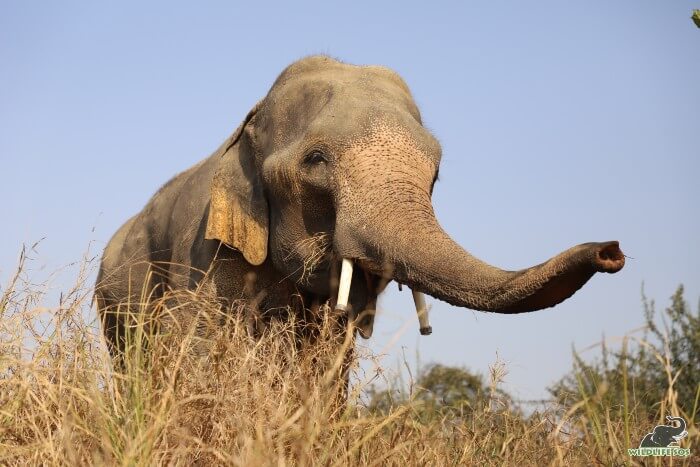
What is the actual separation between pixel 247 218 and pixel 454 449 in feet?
7.86

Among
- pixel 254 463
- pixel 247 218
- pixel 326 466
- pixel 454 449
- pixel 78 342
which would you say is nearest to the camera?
pixel 254 463

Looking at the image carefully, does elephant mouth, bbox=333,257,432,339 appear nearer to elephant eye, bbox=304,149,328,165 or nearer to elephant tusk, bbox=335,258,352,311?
elephant tusk, bbox=335,258,352,311

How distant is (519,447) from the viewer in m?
5.32

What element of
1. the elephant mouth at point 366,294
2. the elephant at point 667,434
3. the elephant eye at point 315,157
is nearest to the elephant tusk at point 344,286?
the elephant mouth at point 366,294

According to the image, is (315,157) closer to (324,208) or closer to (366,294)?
(324,208)

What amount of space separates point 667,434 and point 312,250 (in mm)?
2756

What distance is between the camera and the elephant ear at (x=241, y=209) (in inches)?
285

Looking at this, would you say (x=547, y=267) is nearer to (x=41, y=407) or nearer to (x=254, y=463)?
(x=254, y=463)

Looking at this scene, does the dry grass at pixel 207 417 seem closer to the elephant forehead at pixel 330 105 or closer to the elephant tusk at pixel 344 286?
the elephant tusk at pixel 344 286

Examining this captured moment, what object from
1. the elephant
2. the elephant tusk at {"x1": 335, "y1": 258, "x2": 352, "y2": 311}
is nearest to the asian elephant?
the elephant tusk at {"x1": 335, "y1": 258, "x2": 352, "y2": 311}

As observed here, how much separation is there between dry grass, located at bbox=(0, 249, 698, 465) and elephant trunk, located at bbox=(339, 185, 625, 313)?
0.46 meters

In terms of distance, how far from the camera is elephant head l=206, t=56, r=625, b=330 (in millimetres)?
5750

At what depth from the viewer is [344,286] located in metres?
6.25

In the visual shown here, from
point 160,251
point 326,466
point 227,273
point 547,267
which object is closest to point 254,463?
point 326,466
